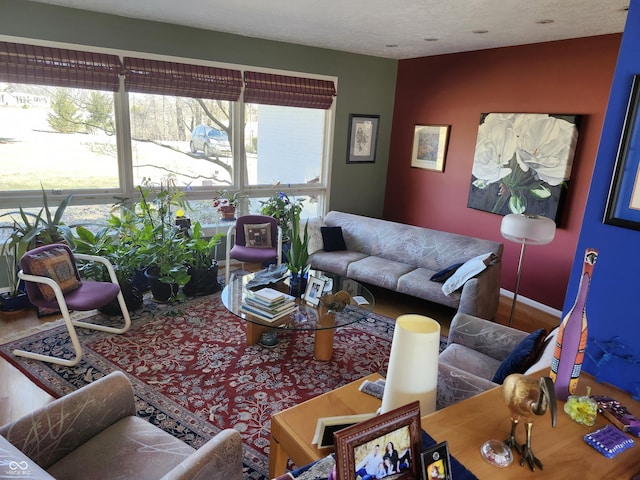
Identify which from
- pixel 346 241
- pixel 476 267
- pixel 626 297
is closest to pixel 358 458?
pixel 626 297

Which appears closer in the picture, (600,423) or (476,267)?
(600,423)

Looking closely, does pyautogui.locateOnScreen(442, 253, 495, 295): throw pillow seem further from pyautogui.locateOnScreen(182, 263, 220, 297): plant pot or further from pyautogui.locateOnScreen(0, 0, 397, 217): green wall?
pyautogui.locateOnScreen(0, 0, 397, 217): green wall

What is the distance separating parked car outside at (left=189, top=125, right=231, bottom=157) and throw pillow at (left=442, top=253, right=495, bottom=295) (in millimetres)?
2788

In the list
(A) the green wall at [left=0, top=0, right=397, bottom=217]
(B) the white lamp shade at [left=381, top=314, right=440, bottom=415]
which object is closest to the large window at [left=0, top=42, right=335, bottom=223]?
(A) the green wall at [left=0, top=0, right=397, bottom=217]

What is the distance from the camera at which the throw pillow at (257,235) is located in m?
4.45

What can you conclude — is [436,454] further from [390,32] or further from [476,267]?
[390,32]

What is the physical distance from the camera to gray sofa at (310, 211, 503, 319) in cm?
356

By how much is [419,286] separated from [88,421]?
2.79 meters

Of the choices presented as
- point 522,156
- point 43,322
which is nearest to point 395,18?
point 522,156

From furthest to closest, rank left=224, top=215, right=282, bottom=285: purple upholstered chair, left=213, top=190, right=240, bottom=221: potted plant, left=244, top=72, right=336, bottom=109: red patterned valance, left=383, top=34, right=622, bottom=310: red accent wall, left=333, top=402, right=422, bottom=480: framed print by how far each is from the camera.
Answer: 1. left=213, top=190, right=240, bottom=221: potted plant
2. left=244, top=72, right=336, bottom=109: red patterned valance
3. left=224, top=215, right=282, bottom=285: purple upholstered chair
4. left=383, top=34, right=622, bottom=310: red accent wall
5. left=333, top=402, right=422, bottom=480: framed print

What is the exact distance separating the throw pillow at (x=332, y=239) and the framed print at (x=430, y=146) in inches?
60.9

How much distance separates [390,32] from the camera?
4.09 meters

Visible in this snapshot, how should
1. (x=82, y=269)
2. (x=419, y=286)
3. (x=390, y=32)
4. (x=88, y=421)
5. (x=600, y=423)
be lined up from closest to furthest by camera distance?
(x=600, y=423)
(x=88, y=421)
(x=82, y=269)
(x=419, y=286)
(x=390, y=32)

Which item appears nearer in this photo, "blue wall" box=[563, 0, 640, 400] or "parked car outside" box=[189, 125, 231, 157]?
"blue wall" box=[563, 0, 640, 400]
